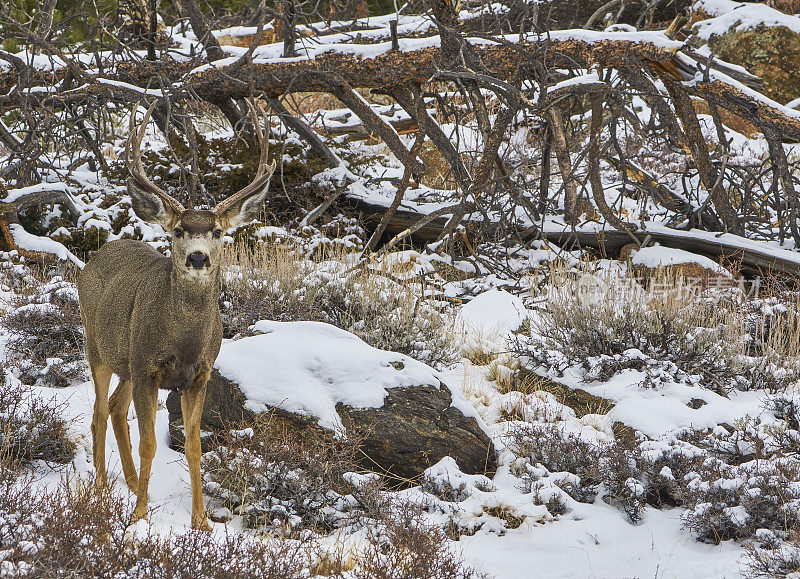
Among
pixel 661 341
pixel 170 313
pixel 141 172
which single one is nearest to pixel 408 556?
pixel 170 313

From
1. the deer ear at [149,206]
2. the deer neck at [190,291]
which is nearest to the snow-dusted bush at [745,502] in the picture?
the deer neck at [190,291]

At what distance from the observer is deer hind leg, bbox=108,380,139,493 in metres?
4.23

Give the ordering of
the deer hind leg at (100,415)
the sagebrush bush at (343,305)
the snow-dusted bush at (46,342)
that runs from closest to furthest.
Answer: the deer hind leg at (100,415), the snow-dusted bush at (46,342), the sagebrush bush at (343,305)

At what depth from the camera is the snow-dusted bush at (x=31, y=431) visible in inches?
182

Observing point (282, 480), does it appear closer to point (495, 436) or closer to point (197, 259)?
point (197, 259)

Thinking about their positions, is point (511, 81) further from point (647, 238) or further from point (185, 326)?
point (185, 326)

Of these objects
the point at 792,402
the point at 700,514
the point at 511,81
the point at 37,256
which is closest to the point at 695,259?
the point at 511,81

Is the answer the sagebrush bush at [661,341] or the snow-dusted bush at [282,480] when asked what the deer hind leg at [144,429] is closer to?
the snow-dusted bush at [282,480]

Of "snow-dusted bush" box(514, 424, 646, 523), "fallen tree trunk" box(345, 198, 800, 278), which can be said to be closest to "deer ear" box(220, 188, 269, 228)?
"snow-dusted bush" box(514, 424, 646, 523)

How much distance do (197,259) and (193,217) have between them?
207mm

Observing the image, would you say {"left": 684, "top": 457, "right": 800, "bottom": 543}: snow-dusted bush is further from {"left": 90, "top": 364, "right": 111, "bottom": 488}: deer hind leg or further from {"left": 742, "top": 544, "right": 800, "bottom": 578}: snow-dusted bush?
{"left": 90, "top": 364, "right": 111, "bottom": 488}: deer hind leg

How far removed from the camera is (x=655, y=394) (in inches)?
244

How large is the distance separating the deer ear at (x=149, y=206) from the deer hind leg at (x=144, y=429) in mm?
831

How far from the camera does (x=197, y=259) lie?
355 centimetres
